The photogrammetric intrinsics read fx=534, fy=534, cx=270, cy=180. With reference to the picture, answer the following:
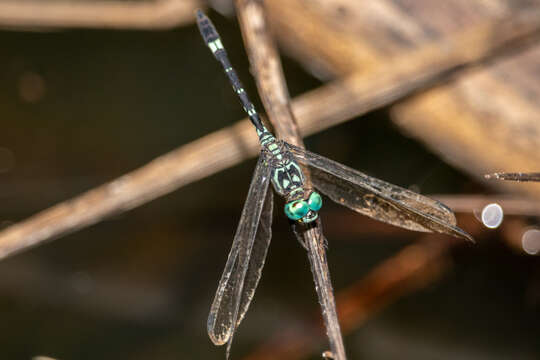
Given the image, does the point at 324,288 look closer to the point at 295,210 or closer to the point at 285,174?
the point at 295,210

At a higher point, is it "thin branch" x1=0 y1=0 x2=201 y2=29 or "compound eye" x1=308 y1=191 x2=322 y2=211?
"thin branch" x1=0 y1=0 x2=201 y2=29

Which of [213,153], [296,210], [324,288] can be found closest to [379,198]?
[296,210]

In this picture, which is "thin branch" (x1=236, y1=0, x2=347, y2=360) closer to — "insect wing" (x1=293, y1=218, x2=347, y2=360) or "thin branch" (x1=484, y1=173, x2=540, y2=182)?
"insect wing" (x1=293, y1=218, x2=347, y2=360)

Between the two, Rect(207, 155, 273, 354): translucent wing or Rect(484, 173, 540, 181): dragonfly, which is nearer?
Rect(484, 173, 540, 181): dragonfly

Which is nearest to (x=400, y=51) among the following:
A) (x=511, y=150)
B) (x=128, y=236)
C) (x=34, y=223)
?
(x=511, y=150)

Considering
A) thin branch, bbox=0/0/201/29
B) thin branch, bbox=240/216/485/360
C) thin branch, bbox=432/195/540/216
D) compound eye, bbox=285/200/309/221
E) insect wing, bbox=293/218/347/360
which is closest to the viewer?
insect wing, bbox=293/218/347/360

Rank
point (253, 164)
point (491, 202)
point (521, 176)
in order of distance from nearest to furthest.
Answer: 1. point (521, 176)
2. point (491, 202)
3. point (253, 164)

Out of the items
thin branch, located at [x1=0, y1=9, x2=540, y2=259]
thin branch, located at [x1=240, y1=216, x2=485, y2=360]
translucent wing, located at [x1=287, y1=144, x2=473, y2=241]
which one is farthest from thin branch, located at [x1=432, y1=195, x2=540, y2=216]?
translucent wing, located at [x1=287, y1=144, x2=473, y2=241]

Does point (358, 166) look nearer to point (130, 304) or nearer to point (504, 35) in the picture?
point (504, 35)
